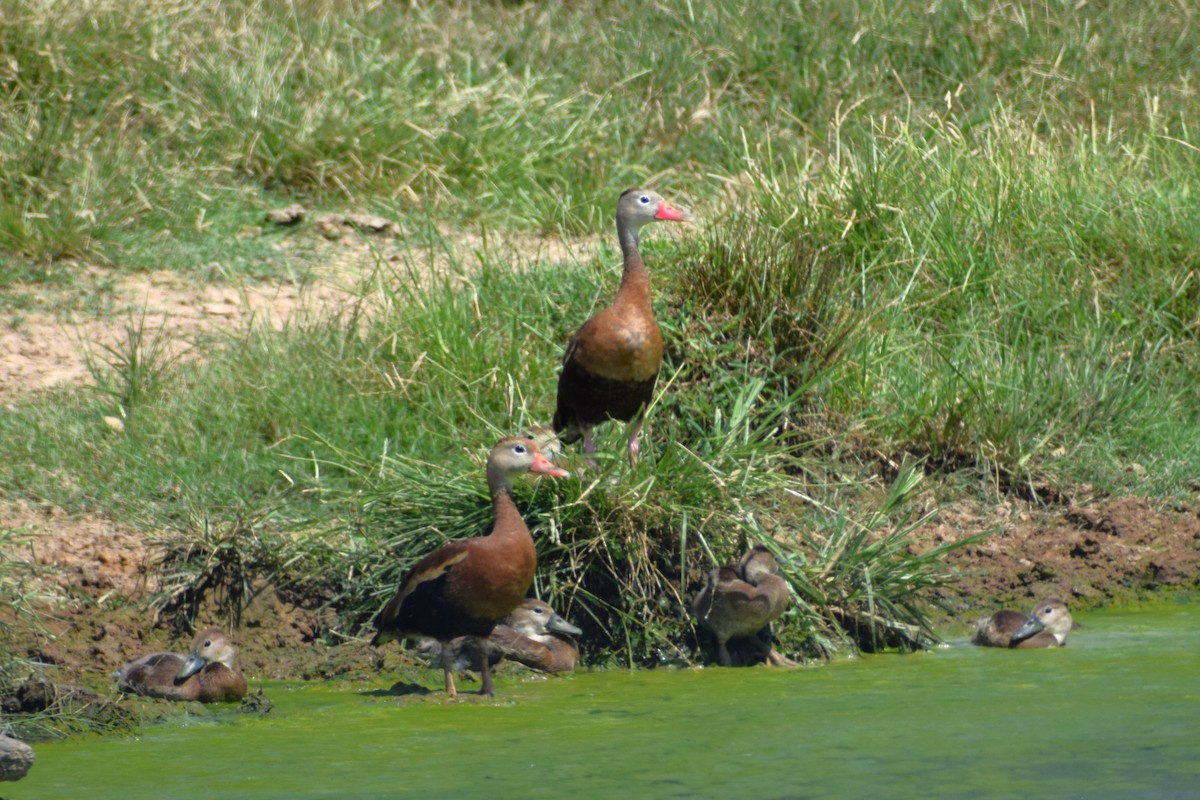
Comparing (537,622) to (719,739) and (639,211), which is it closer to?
(719,739)

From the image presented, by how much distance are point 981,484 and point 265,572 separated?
10.6 ft

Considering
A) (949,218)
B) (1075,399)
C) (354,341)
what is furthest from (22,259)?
(1075,399)

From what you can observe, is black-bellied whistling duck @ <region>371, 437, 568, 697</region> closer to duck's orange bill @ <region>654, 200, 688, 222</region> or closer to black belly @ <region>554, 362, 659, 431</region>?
black belly @ <region>554, 362, 659, 431</region>

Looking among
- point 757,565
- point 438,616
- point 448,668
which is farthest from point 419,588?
point 757,565

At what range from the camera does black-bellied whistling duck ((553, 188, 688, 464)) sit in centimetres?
682

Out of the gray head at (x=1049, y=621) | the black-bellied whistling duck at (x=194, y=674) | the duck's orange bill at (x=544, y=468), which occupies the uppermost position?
the duck's orange bill at (x=544, y=468)

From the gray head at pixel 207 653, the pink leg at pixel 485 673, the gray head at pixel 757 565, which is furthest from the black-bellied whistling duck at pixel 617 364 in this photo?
the gray head at pixel 207 653

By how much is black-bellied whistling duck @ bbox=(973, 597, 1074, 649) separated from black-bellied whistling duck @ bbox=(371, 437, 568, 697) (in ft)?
5.87

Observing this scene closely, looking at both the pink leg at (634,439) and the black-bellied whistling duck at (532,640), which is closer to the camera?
the black-bellied whistling duck at (532,640)

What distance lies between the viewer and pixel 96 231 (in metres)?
10.2

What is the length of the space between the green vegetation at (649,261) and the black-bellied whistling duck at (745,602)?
0.18 metres

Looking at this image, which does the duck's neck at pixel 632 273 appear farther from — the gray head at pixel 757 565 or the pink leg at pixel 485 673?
the pink leg at pixel 485 673

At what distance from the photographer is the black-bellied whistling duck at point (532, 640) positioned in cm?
608

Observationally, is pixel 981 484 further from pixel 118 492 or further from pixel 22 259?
pixel 22 259
